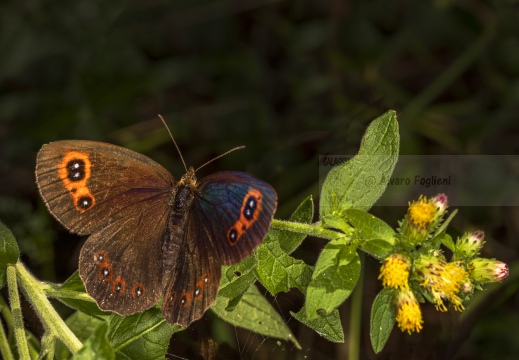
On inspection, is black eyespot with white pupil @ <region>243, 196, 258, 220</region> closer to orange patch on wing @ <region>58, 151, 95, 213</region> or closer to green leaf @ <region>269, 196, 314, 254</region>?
green leaf @ <region>269, 196, 314, 254</region>

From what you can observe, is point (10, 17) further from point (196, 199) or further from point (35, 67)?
point (196, 199)

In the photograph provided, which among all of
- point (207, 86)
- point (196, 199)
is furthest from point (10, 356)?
point (207, 86)

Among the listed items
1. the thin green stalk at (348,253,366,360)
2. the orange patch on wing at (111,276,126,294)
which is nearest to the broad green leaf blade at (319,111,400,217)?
the orange patch on wing at (111,276,126,294)

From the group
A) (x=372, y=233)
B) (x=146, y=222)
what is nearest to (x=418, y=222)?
(x=372, y=233)

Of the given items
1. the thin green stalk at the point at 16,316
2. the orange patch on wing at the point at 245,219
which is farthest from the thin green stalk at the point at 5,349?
the orange patch on wing at the point at 245,219

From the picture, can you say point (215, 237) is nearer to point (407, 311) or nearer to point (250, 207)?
point (250, 207)

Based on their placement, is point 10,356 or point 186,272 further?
point 10,356
